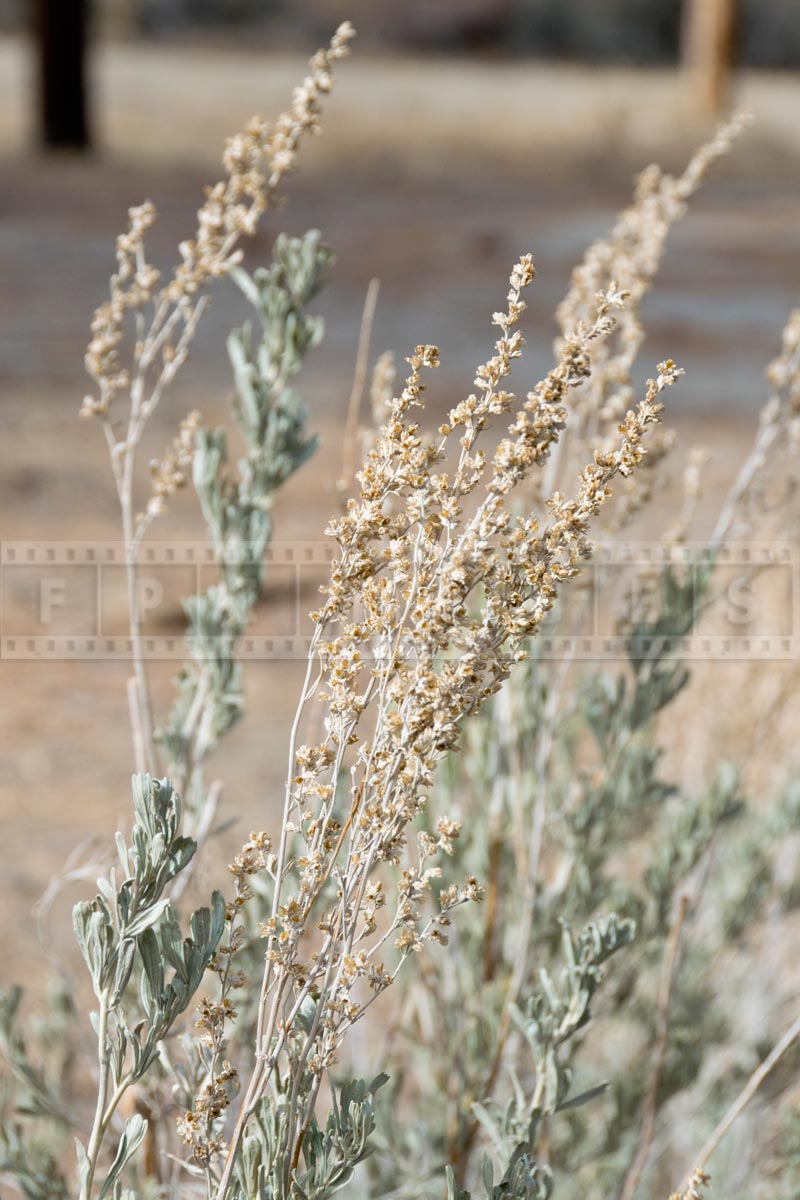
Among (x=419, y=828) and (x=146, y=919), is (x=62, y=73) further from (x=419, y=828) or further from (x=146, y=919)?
(x=146, y=919)

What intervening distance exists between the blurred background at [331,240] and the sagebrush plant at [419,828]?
32cm

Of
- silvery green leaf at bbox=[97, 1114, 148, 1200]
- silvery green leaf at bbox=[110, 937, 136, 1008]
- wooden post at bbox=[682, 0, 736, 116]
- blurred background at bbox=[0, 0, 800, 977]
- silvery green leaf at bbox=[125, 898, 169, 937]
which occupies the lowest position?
silvery green leaf at bbox=[97, 1114, 148, 1200]

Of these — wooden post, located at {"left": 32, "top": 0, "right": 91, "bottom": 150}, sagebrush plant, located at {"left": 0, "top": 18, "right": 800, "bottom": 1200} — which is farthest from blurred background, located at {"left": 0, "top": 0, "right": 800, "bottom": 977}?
sagebrush plant, located at {"left": 0, "top": 18, "right": 800, "bottom": 1200}

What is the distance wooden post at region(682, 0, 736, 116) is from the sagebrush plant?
11.4 metres

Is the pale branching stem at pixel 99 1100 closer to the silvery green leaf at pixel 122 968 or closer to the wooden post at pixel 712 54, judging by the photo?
the silvery green leaf at pixel 122 968

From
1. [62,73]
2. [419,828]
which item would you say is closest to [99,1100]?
[419,828]

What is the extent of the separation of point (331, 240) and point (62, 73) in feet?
10.8

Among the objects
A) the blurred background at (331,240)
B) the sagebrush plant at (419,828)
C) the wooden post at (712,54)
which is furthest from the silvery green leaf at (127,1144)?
the wooden post at (712,54)

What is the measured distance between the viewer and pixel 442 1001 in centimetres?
164

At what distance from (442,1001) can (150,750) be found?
0.55 m

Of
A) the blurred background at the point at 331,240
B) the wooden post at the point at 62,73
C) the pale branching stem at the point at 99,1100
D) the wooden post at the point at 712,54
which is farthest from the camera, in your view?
the wooden post at the point at 712,54

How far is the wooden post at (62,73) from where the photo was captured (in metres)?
10.3

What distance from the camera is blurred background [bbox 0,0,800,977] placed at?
375cm

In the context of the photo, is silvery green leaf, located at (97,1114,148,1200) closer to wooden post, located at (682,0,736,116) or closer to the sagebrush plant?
the sagebrush plant
